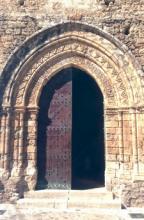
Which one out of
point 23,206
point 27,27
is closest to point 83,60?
point 27,27

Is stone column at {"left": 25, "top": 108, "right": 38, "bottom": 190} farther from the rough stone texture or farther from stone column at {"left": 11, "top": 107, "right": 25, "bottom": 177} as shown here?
stone column at {"left": 11, "top": 107, "right": 25, "bottom": 177}

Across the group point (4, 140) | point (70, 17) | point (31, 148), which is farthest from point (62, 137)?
point (70, 17)

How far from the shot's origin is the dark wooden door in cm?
622

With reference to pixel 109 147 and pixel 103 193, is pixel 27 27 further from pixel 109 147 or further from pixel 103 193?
pixel 103 193

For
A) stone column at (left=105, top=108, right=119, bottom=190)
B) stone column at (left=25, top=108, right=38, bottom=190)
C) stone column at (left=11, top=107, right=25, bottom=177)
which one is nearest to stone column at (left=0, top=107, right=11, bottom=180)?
stone column at (left=11, top=107, right=25, bottom=177)

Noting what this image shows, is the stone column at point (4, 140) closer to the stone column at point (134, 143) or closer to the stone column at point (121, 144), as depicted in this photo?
the stone column at point (121, 144)

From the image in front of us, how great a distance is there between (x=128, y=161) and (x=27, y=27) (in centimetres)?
389

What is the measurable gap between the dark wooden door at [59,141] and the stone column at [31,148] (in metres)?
0.34

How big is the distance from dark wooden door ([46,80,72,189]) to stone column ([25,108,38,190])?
1.13 ft

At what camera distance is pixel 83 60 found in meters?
6.47

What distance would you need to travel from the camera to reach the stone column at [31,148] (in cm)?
602

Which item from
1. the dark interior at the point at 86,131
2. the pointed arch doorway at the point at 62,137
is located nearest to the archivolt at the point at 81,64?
the pointed arch doorway at the point at 62,137

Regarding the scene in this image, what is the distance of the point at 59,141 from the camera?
20.7ft

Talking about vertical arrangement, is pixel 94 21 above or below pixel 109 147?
above
